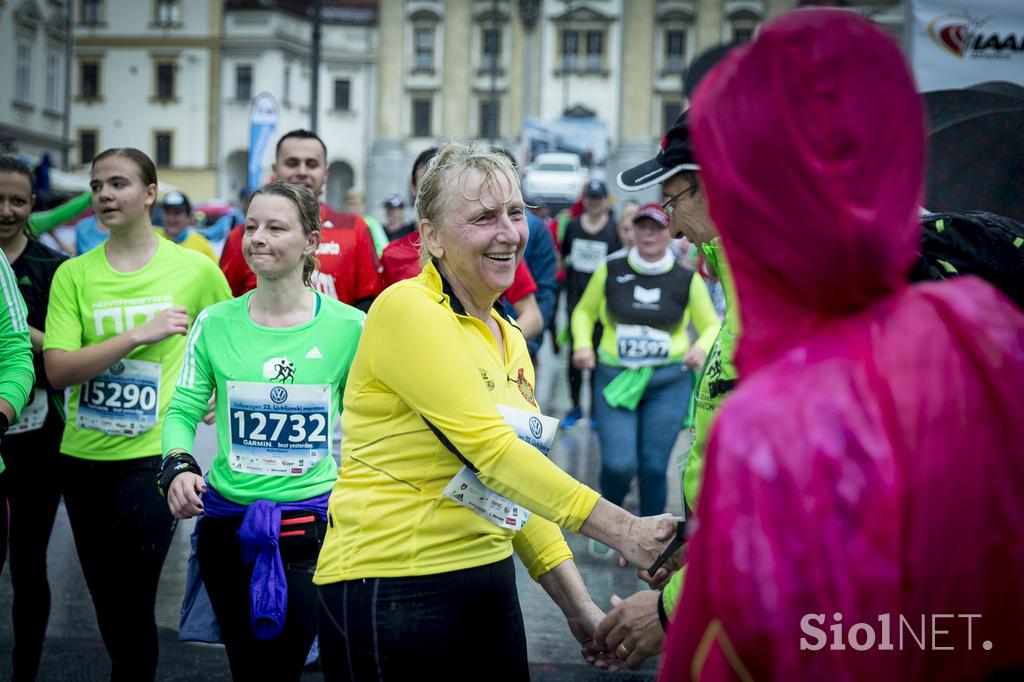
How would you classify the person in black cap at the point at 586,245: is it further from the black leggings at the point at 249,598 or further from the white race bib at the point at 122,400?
the black leggings at the point at 249,598

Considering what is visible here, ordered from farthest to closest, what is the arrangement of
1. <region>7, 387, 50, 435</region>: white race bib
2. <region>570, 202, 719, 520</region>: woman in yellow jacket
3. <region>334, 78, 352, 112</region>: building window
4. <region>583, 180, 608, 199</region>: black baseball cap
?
1. <region>334, 78, 352, 112</region>: building window
2. <region>583, 180, 608, 199</region>: black baseball cap
3. <region>570, 202, 719, 520</region>: woman in yellow jacket
4. <region>7, 387, 50, 435</region>: white race bib

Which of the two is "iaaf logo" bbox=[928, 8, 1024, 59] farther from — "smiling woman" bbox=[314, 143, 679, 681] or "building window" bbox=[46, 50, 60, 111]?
"building window" bbox=[46, 50, 60, 111]

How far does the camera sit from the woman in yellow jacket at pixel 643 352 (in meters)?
7.30

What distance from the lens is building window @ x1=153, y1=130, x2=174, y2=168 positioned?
68000 mm

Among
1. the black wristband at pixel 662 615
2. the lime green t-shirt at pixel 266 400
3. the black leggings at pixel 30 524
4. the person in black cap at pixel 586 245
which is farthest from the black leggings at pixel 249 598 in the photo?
the person in black cap at pixel 586 245

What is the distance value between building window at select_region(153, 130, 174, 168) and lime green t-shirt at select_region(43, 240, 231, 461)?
66.3m

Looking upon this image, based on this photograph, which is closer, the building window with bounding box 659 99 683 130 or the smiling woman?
the smiling woman

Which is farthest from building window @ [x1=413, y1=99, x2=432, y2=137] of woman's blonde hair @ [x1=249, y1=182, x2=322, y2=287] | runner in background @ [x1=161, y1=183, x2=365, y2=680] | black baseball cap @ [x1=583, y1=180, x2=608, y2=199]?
runner in background @ [x1=161, y1=183, x2=365, y2=680]

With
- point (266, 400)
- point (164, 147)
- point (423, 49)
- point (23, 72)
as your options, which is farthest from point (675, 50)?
point (266, 400)

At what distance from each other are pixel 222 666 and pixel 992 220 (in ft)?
13.2

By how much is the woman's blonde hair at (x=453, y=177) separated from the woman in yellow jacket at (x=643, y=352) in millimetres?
4324

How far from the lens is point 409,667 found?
2658 millimetres

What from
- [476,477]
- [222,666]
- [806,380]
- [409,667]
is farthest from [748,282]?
[222,666]

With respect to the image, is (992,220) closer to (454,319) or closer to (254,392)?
(454,319)
